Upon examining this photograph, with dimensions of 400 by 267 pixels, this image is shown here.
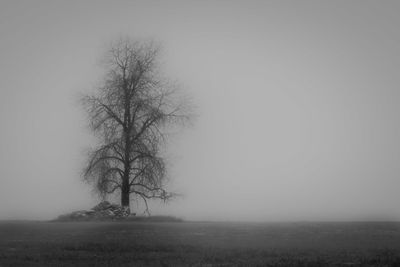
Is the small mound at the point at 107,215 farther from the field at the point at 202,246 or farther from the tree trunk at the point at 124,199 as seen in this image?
the field at the point at 202,246

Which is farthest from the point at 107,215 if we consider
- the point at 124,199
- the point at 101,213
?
the point at 124,199

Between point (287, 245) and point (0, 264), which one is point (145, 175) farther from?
point (0, 264)

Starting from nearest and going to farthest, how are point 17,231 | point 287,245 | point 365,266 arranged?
1. point 365,266
2. point 287,245
3. point 17,231

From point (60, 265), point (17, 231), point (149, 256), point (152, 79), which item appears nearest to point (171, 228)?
point (17, 231)

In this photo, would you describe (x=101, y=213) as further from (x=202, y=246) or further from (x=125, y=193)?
(x=202, y=246)

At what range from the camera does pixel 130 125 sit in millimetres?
44531

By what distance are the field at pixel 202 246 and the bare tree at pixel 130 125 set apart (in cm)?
1139

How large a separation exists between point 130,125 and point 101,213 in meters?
6.92

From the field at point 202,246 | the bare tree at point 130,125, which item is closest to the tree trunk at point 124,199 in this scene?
the bare tree at point 130,125

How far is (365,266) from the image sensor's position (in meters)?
18.3

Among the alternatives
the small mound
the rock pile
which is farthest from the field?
the rock pile

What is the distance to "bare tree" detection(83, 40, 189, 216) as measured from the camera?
43.6 m

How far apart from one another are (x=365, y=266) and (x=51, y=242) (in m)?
12.9

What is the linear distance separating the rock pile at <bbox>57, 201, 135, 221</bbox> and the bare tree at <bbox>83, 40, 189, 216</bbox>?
0.99 meters
